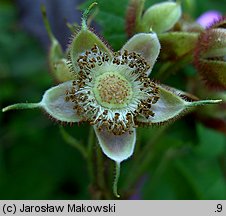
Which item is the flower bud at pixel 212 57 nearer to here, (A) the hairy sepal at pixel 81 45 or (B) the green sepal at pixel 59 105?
(A) the hairy sepal at pixel 81 45

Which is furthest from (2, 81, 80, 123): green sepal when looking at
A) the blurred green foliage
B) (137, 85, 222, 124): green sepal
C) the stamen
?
the blurred green foliage

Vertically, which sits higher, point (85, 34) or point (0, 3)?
point (85, 34)

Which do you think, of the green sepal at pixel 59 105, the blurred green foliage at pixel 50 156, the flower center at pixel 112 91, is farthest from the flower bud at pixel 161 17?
the blurred green foliage at pixel 50 156

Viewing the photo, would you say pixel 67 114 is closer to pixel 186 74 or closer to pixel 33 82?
pixel 186 74

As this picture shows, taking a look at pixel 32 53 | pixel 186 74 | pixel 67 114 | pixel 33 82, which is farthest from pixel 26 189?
pixel 67 114

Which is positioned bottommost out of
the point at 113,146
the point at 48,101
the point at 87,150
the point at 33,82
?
the point at 33,82

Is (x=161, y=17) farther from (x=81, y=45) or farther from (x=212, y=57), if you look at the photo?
(x=81, y=45)

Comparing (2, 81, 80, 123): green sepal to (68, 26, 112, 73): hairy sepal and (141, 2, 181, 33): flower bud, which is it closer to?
(68, 26, 112, 73): hairy sepal

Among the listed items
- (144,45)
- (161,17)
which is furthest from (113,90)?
(161,17)
